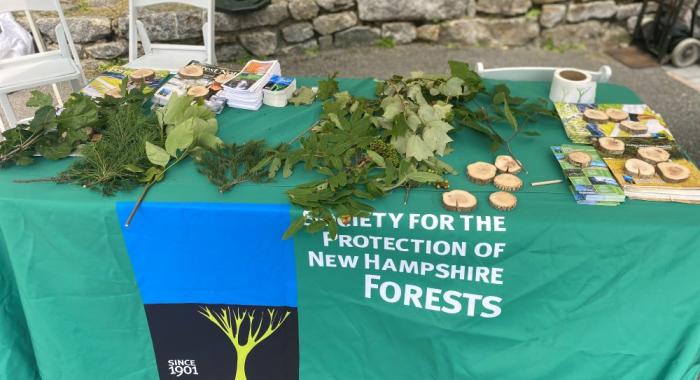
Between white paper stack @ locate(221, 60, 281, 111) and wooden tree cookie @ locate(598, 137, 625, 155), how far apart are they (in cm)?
126

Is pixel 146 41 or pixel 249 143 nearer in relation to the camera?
pixel 249 143

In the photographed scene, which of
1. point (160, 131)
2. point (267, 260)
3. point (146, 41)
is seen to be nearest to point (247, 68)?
point (160, 131)

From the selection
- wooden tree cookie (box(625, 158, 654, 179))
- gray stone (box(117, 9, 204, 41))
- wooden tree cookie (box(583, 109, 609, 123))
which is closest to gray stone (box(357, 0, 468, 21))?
gray stone (box(117, 9, 204, 41))

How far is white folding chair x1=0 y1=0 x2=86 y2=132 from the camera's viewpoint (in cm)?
270

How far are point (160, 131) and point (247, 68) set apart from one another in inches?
22.4

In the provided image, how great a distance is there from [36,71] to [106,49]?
1.36m

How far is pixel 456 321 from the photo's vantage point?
5.00 feet

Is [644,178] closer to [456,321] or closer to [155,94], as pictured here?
[456,321]

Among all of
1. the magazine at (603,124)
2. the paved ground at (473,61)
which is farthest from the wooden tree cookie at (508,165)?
the paved ground at (473,61)

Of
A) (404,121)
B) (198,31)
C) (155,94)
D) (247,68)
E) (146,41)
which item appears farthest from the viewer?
(198,31)

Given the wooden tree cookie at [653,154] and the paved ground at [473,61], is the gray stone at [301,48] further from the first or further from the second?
the wooden tree cookie at [653,154]

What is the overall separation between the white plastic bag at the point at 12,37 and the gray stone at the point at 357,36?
2586 mm

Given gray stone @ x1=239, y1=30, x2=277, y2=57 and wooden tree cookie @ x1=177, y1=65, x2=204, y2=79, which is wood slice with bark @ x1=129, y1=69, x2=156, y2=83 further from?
gray stone @ x1=239, y1=30, x2=277, y2=57

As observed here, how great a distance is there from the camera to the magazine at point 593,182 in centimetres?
141
